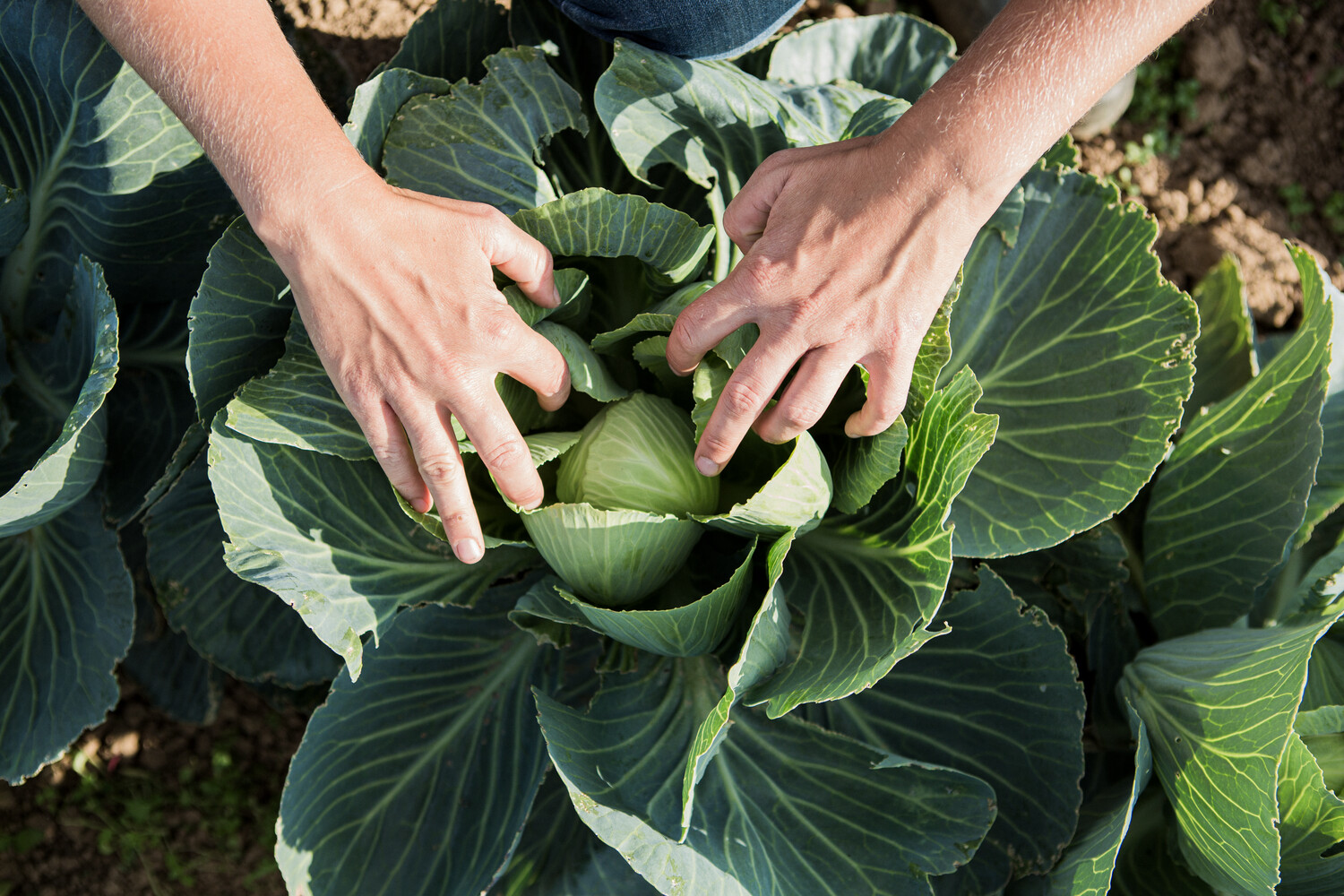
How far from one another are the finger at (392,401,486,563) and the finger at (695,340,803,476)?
376mm

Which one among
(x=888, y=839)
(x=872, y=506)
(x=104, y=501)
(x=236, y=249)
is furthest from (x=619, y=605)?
(x=104, y=501)

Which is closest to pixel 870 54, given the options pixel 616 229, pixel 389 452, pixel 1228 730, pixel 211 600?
pixel 616 229

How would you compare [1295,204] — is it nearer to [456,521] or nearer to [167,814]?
[456,521]

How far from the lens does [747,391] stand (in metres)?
1.38

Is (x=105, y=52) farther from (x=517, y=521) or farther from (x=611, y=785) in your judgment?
(x=611, y=785)

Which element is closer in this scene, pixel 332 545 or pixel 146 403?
pixel 332 545

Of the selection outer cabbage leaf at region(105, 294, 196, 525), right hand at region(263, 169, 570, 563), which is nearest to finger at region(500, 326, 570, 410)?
right hand at region(263, 169, 570, 563)

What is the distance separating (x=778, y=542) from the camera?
4.68 ft

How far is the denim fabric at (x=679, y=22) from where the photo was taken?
5.83ft

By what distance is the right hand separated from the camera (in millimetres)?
1357

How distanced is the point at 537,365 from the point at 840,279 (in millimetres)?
447

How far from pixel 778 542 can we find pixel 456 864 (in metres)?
0.91

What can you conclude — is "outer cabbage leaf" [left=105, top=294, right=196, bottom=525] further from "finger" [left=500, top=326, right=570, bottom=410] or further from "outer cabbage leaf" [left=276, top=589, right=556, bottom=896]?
"finger" [left=500, top=326, right=570, bottom=410]

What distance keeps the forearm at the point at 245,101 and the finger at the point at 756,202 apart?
55cm
